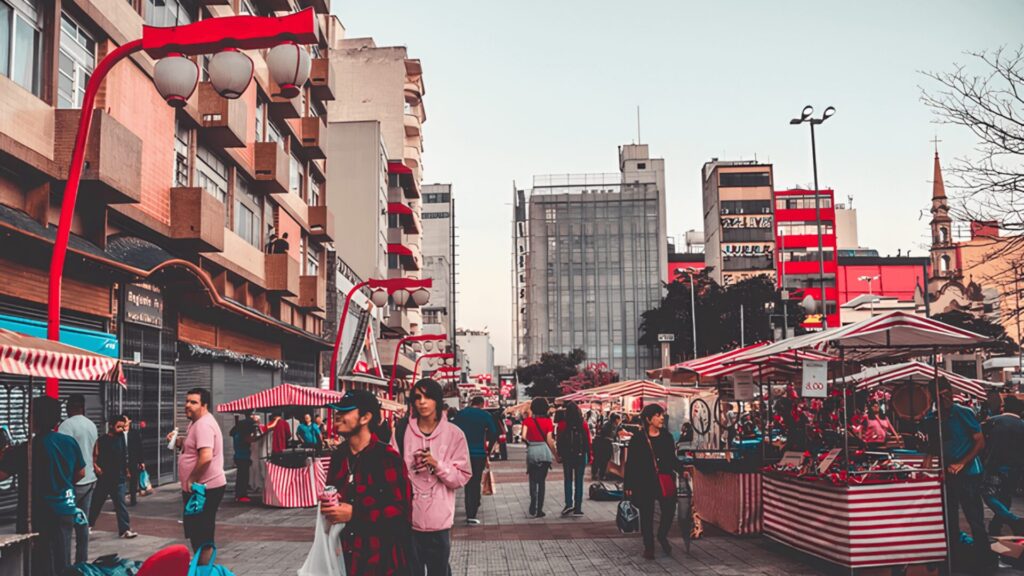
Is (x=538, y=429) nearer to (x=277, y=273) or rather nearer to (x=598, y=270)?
(x=277, y=273)

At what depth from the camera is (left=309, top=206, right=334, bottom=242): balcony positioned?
37.1 metres

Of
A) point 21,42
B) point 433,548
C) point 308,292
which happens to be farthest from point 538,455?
point 308,292

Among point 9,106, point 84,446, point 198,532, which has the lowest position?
point 198,532

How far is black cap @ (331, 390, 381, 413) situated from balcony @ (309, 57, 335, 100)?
32.5m

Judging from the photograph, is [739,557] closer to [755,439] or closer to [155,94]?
[755,439]

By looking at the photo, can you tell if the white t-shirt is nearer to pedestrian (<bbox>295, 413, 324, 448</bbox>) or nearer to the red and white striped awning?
the red and white striped awning

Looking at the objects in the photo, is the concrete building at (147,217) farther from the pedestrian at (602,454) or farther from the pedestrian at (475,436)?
the pedestrian at (602,454)

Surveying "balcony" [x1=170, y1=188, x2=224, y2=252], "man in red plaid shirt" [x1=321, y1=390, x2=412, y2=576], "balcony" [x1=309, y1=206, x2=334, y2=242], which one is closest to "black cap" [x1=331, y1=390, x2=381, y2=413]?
"man in red plaid shirt" [x1=321, y1=390, x2=412, y2=576]

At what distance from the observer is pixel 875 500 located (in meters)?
9.26

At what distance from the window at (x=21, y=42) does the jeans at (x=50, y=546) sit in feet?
28.3

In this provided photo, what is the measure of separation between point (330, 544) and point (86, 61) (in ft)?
46.8

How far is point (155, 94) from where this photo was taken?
20219 mm

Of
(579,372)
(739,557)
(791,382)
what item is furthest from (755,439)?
(579,372)

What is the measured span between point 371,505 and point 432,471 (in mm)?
896
